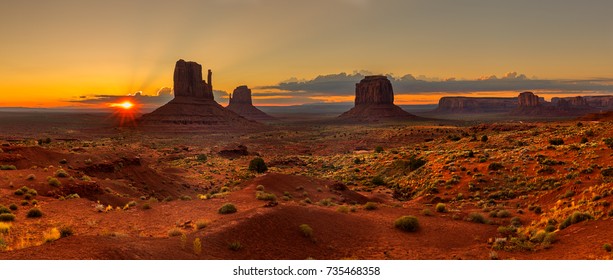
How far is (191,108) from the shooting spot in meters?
150

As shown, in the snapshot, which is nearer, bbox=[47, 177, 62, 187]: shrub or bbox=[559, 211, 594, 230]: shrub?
bbox=[559, 211, 594, 230]: shrub

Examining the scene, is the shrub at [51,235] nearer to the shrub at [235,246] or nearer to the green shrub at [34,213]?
the green shrub at [34,213]

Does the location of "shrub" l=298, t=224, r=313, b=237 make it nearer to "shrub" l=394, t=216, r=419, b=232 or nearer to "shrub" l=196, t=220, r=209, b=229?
"shrub" l=196, t=220, r=209, b=229

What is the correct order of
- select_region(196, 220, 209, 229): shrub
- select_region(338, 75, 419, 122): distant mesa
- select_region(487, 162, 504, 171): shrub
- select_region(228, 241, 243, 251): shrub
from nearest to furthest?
select_region(228, 241, 243, 251): shrub → select_region(196, 220, 209, 229): shrub → select_region(487, 162, 504, 171): shrub → select_region(338, 75, 419, 122): distant mesa

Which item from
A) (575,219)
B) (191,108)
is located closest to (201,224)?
(575,219)

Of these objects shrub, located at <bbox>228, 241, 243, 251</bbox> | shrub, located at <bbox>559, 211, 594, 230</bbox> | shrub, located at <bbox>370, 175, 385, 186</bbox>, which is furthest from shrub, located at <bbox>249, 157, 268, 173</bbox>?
shrub, located at <bbox>559, 211, 594, 230</bbox>

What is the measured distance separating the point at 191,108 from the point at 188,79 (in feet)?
56.6

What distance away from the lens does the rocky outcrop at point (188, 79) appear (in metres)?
158

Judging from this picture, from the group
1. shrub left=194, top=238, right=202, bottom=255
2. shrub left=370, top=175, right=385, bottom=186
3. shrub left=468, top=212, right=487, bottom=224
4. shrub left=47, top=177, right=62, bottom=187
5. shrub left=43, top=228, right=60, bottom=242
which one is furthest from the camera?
shrub left=370, top=175, right=385, bottom=186

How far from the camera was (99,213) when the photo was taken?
18.5 m

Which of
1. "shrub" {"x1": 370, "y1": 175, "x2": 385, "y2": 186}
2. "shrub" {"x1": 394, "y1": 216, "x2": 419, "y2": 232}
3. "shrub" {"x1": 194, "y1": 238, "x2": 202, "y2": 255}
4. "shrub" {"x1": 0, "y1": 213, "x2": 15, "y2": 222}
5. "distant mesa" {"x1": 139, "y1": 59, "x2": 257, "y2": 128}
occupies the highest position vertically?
"distant mesa" {"x1": 139, "y1": 59, "x2": 257, "y2": 128}

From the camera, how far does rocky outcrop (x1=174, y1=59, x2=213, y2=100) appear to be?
158 metres

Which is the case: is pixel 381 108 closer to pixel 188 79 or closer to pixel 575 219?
pixel 188 79
